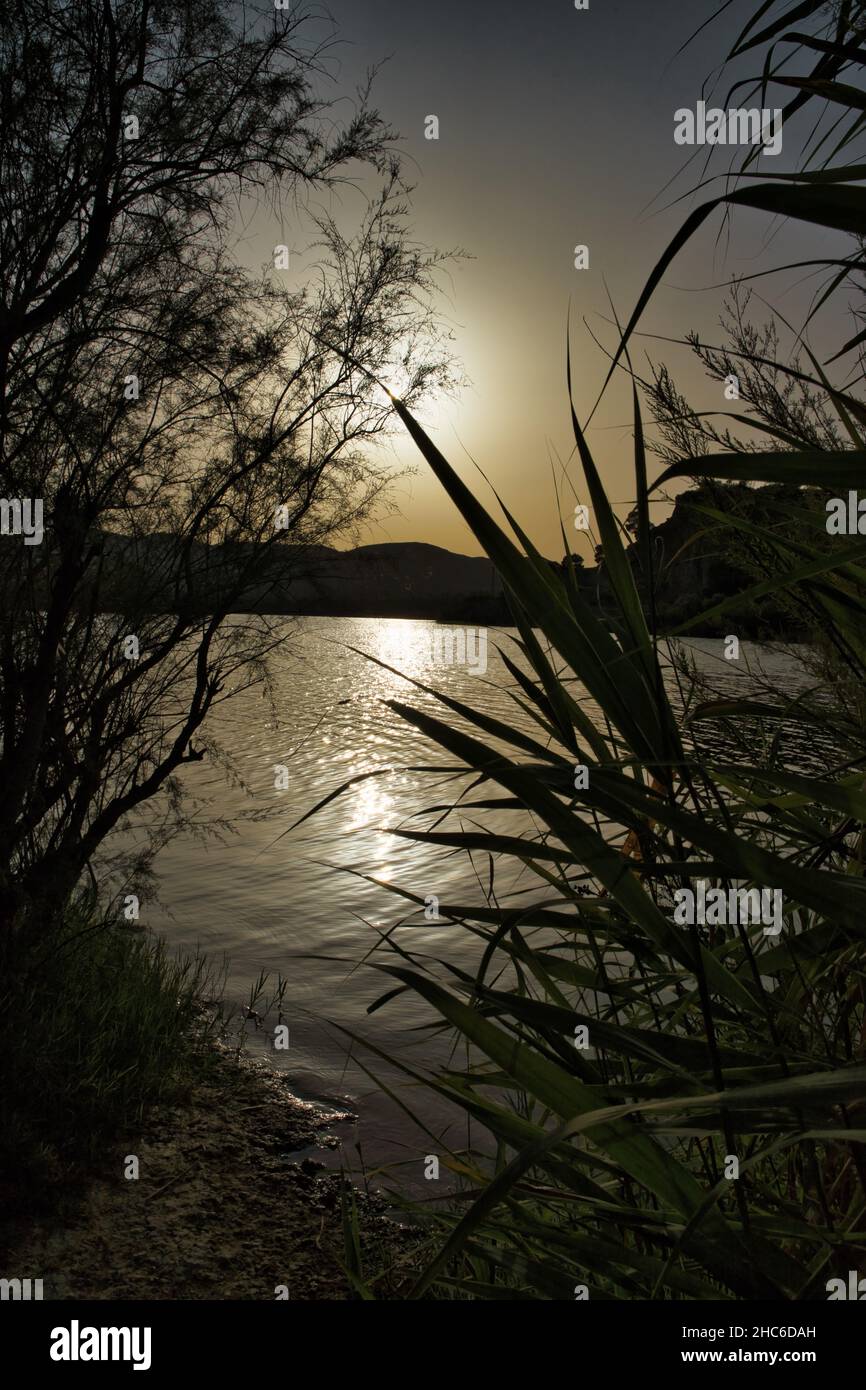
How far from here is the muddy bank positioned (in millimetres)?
3043

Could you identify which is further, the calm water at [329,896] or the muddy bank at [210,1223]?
the calm water at [329,896]

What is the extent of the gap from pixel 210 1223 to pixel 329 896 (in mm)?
6085

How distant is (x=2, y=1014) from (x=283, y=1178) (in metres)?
1.51

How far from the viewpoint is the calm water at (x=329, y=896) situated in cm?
478

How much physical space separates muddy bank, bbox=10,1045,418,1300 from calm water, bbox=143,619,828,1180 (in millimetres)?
419

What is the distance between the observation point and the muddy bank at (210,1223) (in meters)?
3.04

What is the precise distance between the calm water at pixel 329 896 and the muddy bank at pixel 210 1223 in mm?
419

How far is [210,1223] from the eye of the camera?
346cm

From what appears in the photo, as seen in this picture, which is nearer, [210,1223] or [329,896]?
[210,1223]

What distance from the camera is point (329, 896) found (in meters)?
9.54
